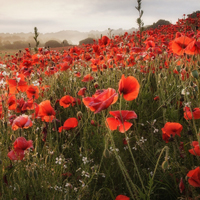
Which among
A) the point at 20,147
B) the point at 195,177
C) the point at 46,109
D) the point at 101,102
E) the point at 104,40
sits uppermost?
the point at 104,40

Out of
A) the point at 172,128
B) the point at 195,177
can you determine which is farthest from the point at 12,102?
the point at 195,177

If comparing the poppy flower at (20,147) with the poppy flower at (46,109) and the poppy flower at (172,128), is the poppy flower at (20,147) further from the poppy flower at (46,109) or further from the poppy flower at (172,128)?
the poppy flower at (172,128)

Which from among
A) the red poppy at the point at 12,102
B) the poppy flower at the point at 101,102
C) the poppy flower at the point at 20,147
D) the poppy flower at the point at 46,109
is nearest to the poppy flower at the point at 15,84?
the red poppy at the point at 12,102

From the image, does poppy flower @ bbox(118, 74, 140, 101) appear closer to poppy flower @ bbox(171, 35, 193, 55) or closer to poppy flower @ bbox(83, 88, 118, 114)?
poppy flower @ bbox(83, 88, 118, 114)

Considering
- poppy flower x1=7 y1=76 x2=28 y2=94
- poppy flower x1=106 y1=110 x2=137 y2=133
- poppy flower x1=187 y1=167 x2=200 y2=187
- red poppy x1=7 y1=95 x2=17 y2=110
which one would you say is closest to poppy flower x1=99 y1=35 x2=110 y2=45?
poppy flower x1=7 y1=76 x2=28 y2=94

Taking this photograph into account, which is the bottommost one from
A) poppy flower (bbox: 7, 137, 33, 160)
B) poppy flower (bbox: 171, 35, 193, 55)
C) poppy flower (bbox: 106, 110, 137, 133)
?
poppy flower (bbox: 7, 137, 33, 160)

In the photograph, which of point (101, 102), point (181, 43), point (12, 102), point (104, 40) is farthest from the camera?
point (104, 40)

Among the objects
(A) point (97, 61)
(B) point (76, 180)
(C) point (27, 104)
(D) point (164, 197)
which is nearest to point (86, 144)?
(B) point (76, 180)

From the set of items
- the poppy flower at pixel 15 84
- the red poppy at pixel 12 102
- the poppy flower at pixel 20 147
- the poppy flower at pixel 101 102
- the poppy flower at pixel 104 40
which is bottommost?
the poppy flower at pixel 20 147

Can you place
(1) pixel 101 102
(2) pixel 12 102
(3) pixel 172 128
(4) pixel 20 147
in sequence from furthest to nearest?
(2) pixel 12 102 < (3) pixel 172 128 < (4) pixel 20 147 < (1) pixel 101 102

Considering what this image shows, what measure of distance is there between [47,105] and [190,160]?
124 cm

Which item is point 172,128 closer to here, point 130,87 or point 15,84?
point 130,87

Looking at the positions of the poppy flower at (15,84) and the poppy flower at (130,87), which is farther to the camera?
the poppy flower at (15,84)

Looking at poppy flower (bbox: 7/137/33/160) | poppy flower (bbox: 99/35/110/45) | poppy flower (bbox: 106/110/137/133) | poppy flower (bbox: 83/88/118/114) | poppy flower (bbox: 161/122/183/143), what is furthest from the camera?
poppy flower (bbox: 99/35/110/45)
